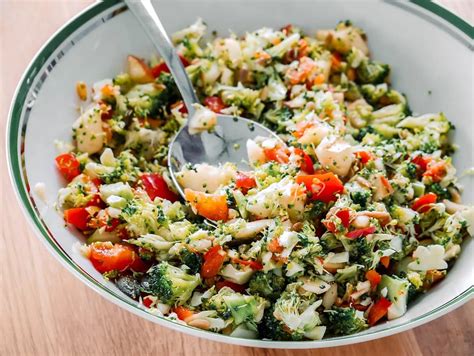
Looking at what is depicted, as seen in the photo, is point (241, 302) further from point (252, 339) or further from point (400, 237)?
point (400, 237)

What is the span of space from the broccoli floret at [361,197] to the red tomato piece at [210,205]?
0.49 metres

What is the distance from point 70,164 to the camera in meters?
2.76

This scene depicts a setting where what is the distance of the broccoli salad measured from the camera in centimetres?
237

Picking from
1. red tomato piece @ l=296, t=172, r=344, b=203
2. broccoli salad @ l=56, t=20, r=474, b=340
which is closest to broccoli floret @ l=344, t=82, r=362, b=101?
broccoli salad @ l=56, t=20, r=474, b=340

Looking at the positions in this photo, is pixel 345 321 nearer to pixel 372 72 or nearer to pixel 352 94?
pixel 352 94

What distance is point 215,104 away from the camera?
10.2ft

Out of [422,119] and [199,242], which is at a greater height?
[199,242]

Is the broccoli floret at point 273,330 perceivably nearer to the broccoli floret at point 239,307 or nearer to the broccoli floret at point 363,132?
the broccoli floret at point 239,307

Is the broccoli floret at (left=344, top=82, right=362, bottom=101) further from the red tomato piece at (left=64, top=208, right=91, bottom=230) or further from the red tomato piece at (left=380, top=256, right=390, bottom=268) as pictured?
the red tomato piece at (left=64, top=208, right=91, bottom=230)

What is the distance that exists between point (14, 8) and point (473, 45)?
90.3 inches

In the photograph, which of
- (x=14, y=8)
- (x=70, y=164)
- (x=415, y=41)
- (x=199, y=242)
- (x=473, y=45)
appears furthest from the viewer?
(x=14, y=8)

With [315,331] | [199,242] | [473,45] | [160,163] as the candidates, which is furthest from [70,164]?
[473,45]

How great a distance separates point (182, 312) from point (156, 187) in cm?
62

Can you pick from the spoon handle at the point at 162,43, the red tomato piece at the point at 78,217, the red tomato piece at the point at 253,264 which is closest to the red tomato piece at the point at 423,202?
the red tomato piece at the point at 253,264
